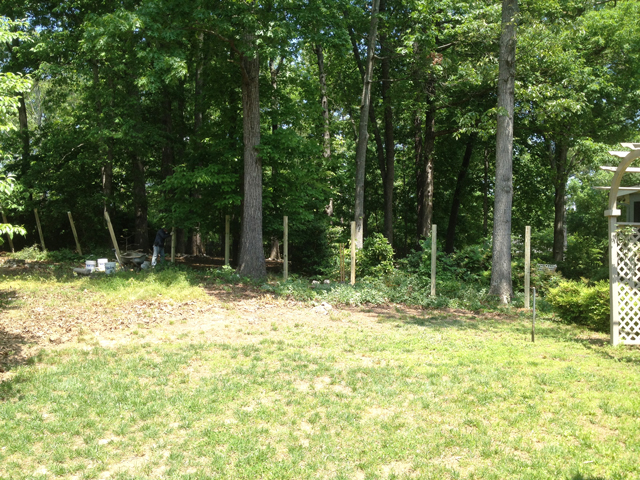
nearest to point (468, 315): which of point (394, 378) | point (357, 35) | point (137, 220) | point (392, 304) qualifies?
point (392, 304)

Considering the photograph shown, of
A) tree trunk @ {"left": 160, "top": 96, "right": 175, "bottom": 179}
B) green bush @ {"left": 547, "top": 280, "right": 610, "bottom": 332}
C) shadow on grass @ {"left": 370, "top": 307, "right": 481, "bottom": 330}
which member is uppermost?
tree trunk @ {"left": 160, "top": 96, "right": 175, "bottom": 179}

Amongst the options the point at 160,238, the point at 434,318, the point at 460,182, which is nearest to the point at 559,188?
the point at 460,182

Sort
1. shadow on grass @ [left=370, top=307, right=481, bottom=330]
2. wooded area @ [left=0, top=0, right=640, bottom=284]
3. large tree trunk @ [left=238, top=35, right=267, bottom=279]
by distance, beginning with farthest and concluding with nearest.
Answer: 1. large tree trunk @ [left=238, top=35, right=267, bottom=279]
2. wooded area @ [left=0, top=0, right=640, bottom=284]
3. shadow on grass @ [left=370, top=307, right=481, bottom=330]

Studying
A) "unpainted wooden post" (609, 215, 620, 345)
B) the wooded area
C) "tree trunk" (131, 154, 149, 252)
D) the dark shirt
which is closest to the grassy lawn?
"unpainted wooden post" (609, 215, 620, 345)

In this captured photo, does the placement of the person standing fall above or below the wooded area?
below

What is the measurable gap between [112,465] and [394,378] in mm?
3402

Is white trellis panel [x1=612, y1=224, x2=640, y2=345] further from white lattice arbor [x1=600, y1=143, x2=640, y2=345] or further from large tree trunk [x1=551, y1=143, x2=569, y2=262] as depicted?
large tree trunk [x1=551, y1=143, x2=569, y2=262]

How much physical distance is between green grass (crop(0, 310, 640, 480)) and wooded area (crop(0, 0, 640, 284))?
6.22 meters

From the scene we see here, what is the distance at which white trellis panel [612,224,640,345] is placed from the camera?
777cm

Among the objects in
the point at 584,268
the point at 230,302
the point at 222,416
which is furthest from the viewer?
the point at 584,268

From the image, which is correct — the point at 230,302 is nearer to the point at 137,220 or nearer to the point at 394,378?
the point at 394,378

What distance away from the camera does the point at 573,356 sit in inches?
279

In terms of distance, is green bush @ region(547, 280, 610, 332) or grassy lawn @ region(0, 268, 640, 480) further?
green bush @ region(547, 280, 610, 332)

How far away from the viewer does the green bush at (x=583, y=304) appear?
8.79 meters
